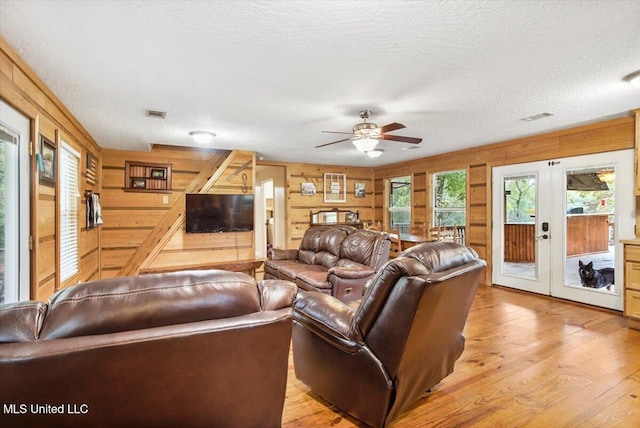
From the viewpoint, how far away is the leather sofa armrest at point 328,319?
181 centimetres

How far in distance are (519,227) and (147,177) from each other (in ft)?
20.6

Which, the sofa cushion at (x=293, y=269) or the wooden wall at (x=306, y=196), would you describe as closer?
the sofa cushion at (x=293, y=269)

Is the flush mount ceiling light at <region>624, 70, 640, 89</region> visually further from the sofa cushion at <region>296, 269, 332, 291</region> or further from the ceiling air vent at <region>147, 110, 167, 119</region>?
the ceiling air vent at <region>147, 110, 167, 119</region>

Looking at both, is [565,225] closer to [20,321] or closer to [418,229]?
[418,229]

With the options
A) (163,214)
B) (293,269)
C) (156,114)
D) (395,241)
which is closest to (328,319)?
(293,269)

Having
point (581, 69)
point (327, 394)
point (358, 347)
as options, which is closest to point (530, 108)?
point (581, 69)

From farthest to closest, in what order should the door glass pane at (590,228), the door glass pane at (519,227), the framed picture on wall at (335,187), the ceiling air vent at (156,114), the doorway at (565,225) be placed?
the framed picture on wall at (335,187) → the door glass pane at (519,227) → the door glass pane at (590,228) → the doorway at (565,225) → the ceiling air vent at (156,114)

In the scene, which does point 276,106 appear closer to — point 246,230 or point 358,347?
point 358,347

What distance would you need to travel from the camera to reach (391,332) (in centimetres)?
164

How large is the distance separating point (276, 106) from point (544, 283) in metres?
4.45

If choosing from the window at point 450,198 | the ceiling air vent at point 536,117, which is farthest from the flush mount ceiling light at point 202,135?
the window at point 450,198

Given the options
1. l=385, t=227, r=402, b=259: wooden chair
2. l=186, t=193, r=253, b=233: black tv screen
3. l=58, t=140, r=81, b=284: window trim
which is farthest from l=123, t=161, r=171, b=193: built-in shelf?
l=385, t=227, r=402, b=259: wooden chair

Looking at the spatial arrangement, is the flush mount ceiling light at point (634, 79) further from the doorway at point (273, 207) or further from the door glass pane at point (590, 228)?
the doorway at point (273, 207)

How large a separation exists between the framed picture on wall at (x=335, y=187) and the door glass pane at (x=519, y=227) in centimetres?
346
